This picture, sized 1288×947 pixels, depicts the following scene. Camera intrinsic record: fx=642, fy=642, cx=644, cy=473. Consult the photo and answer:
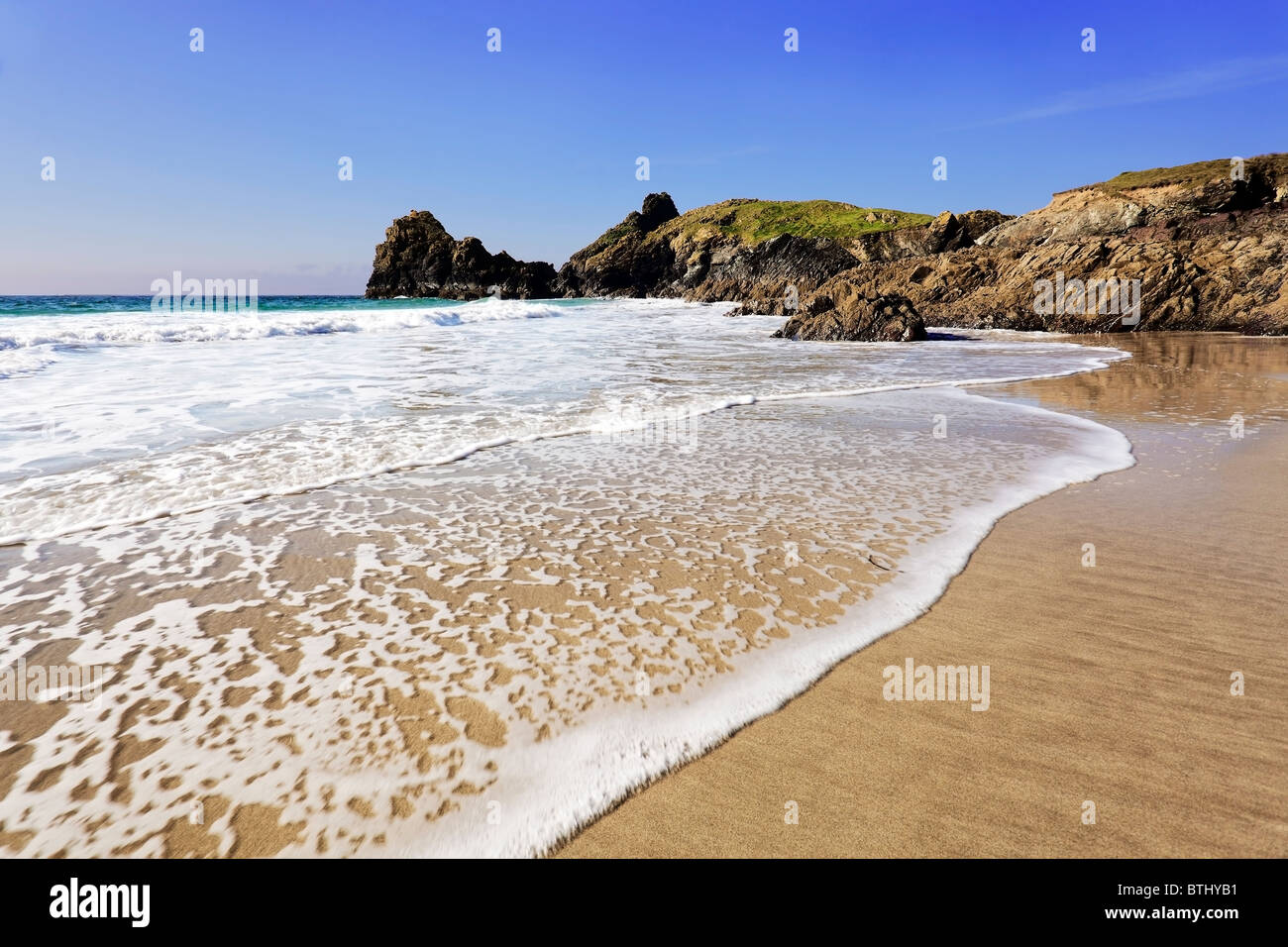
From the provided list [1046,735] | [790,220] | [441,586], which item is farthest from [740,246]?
[1046,735]

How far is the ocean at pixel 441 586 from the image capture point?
2.37 meters

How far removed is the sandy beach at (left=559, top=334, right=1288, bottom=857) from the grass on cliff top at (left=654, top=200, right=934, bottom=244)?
85.1 meters

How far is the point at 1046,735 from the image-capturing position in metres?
2.59

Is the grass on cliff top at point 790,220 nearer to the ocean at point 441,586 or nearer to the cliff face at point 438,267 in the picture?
the cliff face at point 438,267

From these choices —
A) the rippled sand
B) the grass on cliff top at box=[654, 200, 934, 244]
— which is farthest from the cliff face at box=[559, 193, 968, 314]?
the rippled sand

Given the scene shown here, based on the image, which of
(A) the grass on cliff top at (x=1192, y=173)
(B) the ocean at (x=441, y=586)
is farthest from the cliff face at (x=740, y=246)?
(B) the ocean at (x=441, y=586)

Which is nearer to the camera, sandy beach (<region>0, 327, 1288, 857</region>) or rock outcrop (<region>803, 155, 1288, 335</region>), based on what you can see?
sandy beach (<region>0, 327, 1288, 857</region>)

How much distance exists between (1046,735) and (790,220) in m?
113

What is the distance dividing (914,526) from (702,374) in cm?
952

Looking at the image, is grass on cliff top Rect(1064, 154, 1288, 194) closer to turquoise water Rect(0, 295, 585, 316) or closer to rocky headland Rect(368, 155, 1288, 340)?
rocky headland Rect(368, 155, 1288, 340)

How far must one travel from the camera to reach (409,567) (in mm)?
4203

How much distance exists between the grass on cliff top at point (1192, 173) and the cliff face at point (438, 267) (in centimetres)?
8199

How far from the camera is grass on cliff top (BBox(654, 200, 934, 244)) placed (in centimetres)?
9075
